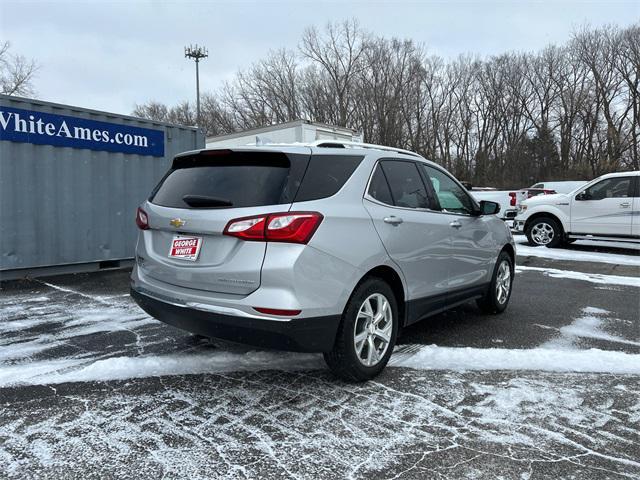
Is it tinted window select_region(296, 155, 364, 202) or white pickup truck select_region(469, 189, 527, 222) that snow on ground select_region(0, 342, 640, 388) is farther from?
white pickup truck select_region(469, 189, 527, 222)

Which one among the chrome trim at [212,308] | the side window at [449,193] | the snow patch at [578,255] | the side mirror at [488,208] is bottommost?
the snow patch at [578,255]

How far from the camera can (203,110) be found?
50.5 metres

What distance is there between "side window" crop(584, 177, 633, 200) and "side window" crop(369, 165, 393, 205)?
953cm

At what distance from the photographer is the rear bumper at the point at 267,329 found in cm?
311

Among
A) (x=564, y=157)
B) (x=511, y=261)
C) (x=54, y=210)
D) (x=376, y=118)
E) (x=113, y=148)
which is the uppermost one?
(x=376, y=118)

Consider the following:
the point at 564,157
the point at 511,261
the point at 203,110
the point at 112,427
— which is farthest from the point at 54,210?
the point at 203,110

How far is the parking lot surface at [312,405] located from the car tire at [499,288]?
33 cm

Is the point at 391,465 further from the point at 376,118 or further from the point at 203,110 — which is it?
the point at 203,110

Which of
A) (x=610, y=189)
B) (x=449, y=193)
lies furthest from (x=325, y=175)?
(x=610, y=189)

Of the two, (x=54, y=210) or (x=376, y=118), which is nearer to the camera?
(x=54, y=210)

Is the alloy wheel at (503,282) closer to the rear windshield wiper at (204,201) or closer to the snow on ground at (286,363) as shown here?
the snow on ground at (286,363)

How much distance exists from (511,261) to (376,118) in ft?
125

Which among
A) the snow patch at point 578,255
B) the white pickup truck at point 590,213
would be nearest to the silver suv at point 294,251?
the snow patch at point 578,255

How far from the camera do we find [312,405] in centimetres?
332
